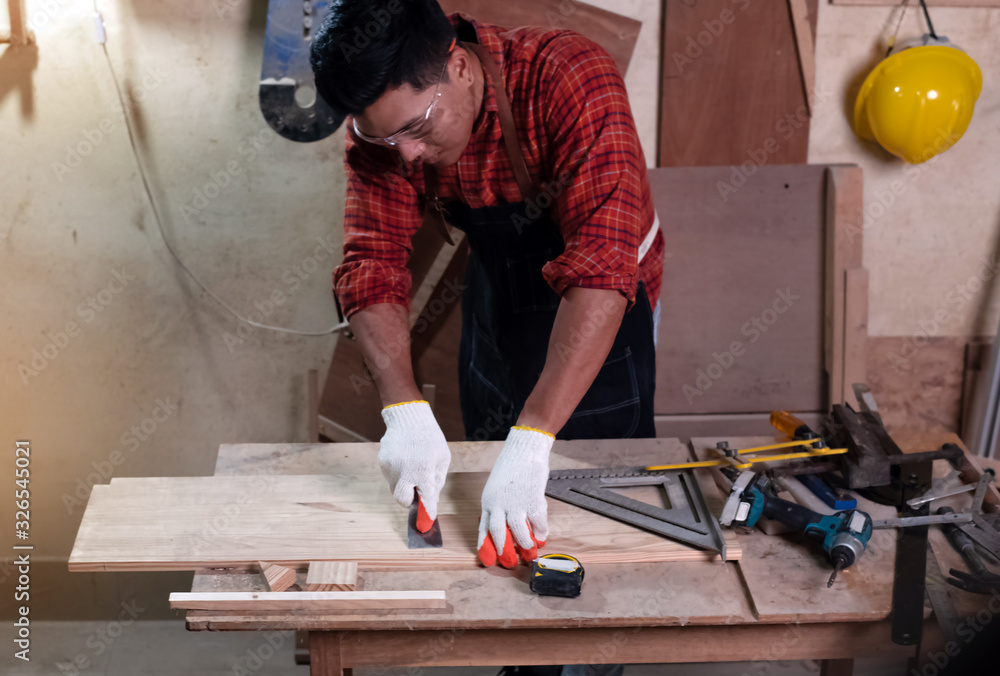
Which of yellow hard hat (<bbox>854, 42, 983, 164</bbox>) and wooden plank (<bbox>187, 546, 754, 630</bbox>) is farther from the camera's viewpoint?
yellow hard hat (<bbox>854, 42, 983, 164</bbox>)

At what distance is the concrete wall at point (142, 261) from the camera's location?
2.59m

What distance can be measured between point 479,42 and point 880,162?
5.63 feet

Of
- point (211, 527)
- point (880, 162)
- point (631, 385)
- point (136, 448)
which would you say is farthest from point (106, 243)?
point (880, 162)

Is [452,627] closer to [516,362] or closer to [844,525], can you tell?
[844,525]

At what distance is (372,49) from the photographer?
137 centimetres

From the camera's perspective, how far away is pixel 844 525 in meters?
1.41

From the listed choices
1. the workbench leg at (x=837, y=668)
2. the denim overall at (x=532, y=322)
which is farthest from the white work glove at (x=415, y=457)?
the workbench leg at (x=837, y=668)

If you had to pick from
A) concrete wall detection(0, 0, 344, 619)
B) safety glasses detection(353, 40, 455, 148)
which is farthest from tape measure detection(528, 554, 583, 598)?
concrete wall detection(0, 0, 344, 619)

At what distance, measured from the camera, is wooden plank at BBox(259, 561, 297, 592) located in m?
1.35

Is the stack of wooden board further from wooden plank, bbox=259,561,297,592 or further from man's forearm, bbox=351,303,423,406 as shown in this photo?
man's forearm, bbox=351,303,423,406

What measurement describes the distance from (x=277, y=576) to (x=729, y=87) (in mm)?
2110

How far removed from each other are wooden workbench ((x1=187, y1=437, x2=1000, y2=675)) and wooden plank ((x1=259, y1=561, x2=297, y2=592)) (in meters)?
0.03

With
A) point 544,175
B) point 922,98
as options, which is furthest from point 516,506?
point 922,98

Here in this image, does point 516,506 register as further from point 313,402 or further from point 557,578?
point 313,402
